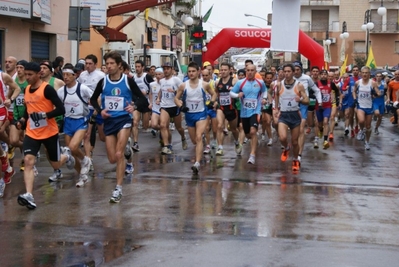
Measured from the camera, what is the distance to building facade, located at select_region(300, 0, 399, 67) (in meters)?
72.4

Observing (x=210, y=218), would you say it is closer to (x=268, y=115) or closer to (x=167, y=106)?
(x=167, y=106)

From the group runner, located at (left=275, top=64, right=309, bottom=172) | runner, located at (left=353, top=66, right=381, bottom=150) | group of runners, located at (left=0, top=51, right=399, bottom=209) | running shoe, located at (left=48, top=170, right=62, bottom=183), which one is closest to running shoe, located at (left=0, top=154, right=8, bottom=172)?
group of runners, located at (left=0, top=51, right=399, bottom=209)

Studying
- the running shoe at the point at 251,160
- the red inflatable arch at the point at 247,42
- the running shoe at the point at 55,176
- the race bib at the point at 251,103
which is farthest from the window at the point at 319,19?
the running shoe at the point at 55,176

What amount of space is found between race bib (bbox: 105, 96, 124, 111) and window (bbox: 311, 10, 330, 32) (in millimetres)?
66107

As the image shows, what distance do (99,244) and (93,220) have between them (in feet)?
3.96

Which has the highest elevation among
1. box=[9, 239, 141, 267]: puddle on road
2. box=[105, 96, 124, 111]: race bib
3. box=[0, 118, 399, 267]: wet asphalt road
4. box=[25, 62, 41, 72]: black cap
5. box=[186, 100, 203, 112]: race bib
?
box=[25, 62, 41, 72]: black cap

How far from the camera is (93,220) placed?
28.3 feet

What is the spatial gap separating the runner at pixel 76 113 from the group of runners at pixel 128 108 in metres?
0.01

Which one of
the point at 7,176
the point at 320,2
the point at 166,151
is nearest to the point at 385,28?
the point at 320,2

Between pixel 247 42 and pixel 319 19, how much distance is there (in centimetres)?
4731

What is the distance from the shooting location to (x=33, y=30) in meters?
25.9

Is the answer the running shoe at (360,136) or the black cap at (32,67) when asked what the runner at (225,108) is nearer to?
the running shoe at (360,136)

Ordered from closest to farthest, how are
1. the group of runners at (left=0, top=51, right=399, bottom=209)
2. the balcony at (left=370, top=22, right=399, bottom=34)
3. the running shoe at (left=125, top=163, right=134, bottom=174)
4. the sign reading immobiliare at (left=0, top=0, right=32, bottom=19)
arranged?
1. the group of runners at (left=0, top=51, right=399, bottom=209)
2. the running shoe at (left=125, top=163, right=134, bottom=174)
3. the sign reading immobiliare at (left=0, top=0, right=32, bottom=19)
4. the balcony at (left=370, top=22, right=399, bottom=34)

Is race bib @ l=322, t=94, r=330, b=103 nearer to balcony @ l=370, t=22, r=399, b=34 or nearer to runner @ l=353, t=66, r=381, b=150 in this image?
runner @ l=353, t=66, r=381, b=150
